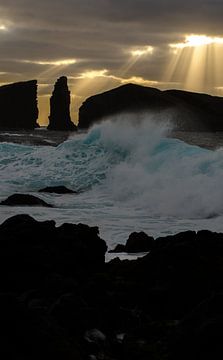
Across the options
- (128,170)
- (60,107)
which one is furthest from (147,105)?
(128,170)

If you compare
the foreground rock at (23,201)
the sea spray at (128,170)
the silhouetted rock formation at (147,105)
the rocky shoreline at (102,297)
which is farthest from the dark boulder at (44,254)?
the silhouetted rock formation at (147,105)

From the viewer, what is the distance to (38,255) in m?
8.38

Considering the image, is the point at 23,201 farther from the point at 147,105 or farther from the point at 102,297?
the point at 147,105

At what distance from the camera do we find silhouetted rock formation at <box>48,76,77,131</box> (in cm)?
13962

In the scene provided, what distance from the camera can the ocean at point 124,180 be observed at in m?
17.9

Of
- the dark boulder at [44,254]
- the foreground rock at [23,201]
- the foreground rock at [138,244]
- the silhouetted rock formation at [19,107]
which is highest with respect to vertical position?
the silhouetted rock formation at [19,107]

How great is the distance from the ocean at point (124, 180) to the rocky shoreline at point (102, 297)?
4.62 metres

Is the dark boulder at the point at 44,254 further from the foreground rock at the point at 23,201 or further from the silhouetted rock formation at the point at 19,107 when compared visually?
the silhouetted rock formation at the point at 19,107

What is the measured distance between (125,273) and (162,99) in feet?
456

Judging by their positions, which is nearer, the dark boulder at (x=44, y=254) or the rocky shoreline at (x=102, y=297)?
the rocky shoreline at (x=102, y=297)

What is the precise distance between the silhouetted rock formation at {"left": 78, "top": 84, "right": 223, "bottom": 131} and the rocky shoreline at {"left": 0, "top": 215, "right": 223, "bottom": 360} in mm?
131331

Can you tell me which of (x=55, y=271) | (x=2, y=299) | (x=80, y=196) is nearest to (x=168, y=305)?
(x=55, y=271)

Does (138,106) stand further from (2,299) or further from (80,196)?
(2,299)

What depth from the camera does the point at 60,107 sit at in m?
140
